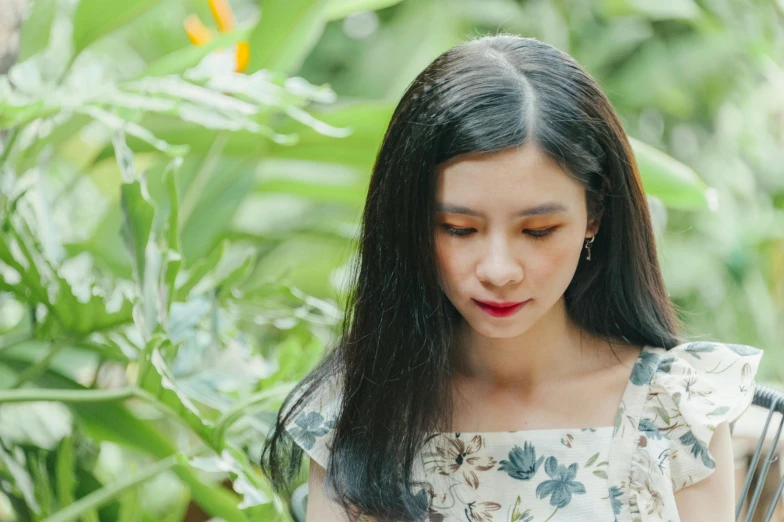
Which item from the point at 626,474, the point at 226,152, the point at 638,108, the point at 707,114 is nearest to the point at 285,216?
the point at 226,152

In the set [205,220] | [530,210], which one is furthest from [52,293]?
[530,210]

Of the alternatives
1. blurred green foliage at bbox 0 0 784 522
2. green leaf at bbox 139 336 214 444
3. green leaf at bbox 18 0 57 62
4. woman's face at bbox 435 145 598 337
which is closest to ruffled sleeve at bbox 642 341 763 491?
blurred green foliage at bbox 0 0 784 522

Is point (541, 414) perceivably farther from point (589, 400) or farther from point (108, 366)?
point (108, 366)

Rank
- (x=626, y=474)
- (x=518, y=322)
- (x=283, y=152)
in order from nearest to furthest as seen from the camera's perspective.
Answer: (x=518, y=322) < (x=626, y=474) < (x=283, y=152)

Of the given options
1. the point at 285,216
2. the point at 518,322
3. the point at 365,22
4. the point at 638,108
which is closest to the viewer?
the point at 518,322

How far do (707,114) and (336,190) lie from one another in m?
1.58

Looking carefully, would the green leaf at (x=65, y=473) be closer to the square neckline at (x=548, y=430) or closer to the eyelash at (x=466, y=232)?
the square neckline at (x=548, y=430)

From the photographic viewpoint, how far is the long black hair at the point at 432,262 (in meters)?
0.76

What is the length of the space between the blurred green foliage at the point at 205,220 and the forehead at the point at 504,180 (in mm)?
338

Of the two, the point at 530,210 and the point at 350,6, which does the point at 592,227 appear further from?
the point at 350,6

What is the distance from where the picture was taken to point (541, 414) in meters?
0.93

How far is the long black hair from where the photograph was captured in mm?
763

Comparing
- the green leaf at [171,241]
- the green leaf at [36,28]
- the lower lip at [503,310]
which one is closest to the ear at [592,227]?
the lower lip at [503,310]

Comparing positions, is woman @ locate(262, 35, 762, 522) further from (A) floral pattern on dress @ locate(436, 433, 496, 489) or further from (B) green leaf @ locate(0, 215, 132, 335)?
(B) green leaf @ locate(0, 215, 132, 335)
